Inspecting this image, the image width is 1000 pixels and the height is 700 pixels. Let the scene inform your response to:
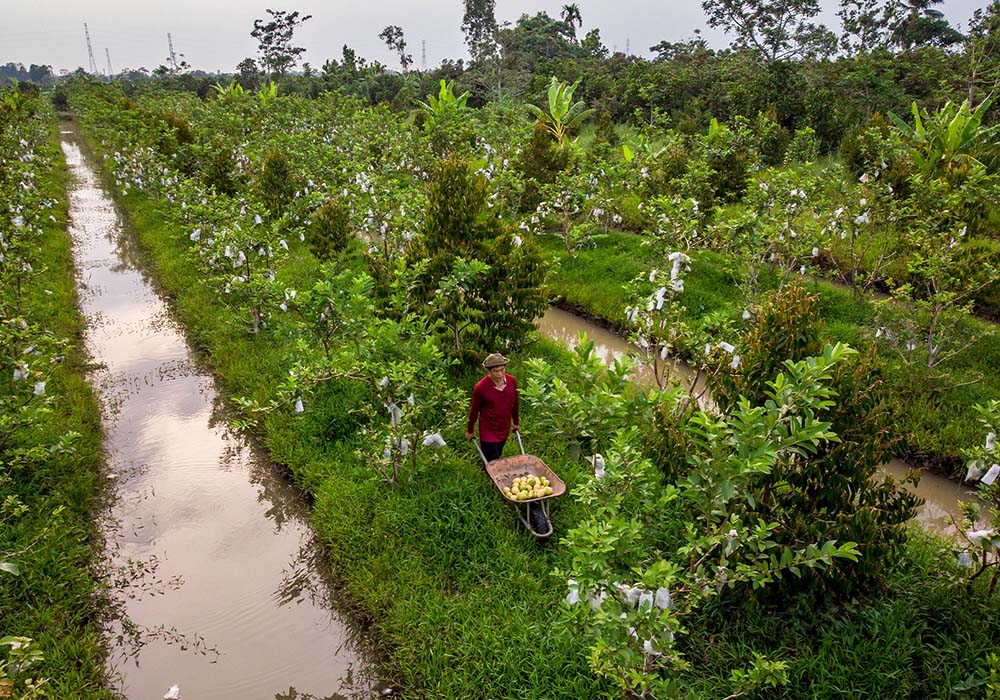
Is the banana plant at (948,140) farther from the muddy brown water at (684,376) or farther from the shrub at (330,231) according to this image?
the shrub at (330,231)

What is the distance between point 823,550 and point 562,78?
3339 centimetres

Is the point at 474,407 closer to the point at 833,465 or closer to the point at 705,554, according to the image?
the point at 705,554

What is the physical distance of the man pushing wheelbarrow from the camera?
5.19 metres

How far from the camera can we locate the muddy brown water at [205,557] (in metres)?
4.50

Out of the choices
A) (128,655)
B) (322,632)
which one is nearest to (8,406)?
(128,655)

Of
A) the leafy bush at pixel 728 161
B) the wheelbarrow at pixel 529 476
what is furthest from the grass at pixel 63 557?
the leafy bush at pixel 728 161

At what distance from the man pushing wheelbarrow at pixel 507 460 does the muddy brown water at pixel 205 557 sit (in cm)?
168

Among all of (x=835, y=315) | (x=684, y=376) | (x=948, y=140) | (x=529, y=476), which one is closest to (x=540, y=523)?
(x=529, y=476)

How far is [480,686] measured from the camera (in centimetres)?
417

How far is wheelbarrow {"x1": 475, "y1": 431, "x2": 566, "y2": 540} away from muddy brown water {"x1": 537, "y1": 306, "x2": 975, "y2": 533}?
1.20 meters

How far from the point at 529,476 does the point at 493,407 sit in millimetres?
684

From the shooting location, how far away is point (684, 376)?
27.6 ft

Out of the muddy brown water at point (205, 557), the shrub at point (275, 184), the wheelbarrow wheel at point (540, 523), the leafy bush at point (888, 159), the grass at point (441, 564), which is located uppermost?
the leafy bush at point (888, 159)

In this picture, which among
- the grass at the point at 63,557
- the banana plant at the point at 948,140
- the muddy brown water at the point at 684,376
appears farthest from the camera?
the banana plant at the point at 948,140
